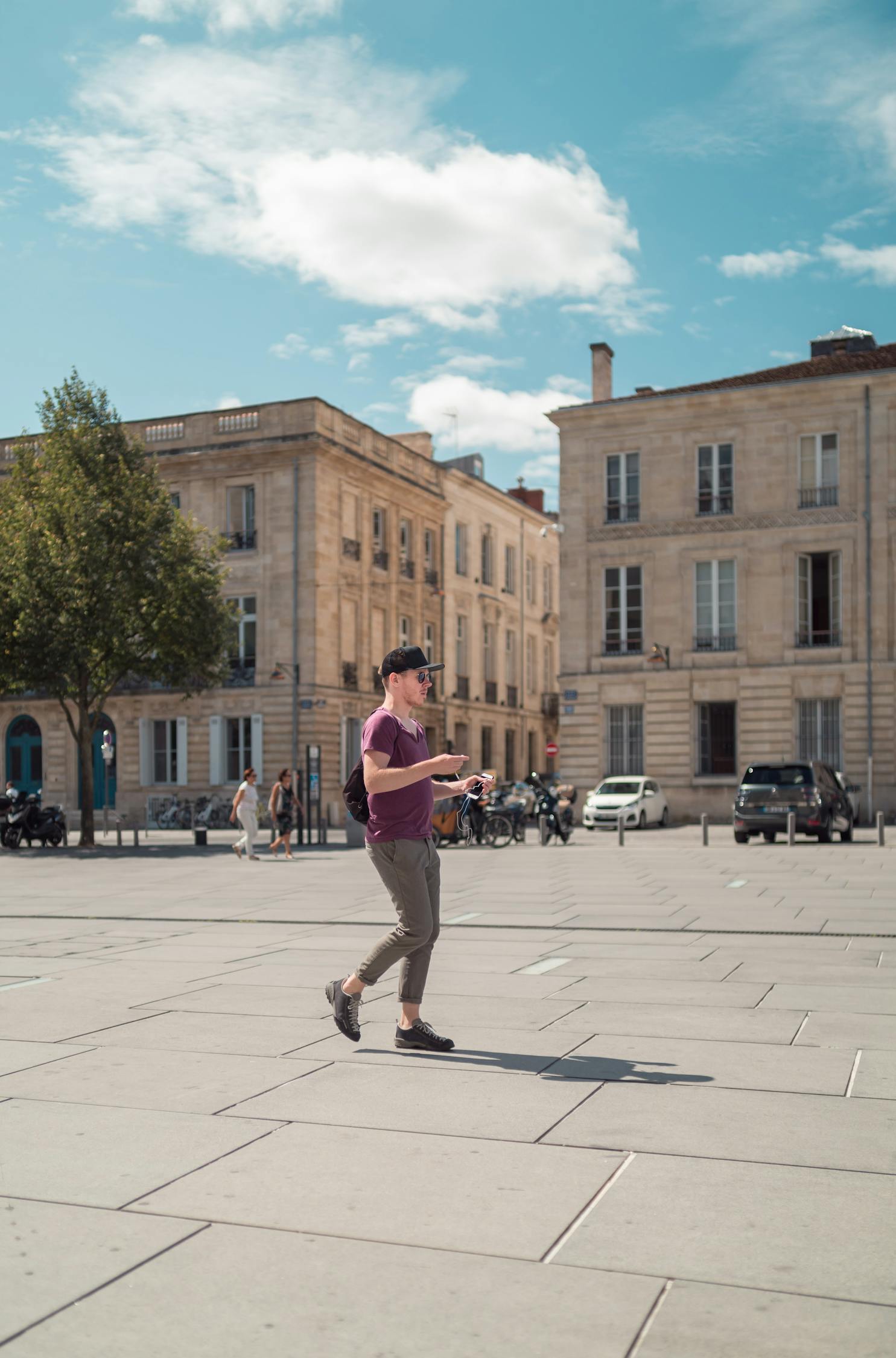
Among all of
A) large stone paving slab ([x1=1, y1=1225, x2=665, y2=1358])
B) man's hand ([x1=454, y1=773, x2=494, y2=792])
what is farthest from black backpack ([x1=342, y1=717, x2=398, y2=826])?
large stone paving slab ([x1=1, y1=1225, x2=665, y2=1358])

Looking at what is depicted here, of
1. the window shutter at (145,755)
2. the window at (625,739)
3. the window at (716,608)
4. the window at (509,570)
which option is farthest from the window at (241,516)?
the window at (509,570)

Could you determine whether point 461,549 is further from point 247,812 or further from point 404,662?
point 404,662

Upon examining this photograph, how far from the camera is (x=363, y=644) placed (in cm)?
4650

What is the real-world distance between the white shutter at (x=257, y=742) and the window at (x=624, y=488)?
12.2 m

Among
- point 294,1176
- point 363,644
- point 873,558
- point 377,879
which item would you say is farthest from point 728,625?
point 294,1176

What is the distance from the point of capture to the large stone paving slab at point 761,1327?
3148 mm

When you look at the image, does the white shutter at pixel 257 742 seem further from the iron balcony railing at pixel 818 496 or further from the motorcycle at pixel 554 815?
the iron balcony railing at pixel 818 496

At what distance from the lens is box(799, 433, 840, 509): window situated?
1532 inches

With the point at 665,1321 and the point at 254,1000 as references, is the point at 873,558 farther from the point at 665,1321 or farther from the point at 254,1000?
the point at 665,1321

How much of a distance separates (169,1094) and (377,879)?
1277cm

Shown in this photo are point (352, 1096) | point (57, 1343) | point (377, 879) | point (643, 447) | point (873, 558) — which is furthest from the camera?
point (643, 447)

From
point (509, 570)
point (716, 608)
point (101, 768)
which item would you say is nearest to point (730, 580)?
point (716, 608)

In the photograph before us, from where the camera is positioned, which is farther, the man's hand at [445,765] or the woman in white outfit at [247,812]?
the woman in white outfit at [247,812]

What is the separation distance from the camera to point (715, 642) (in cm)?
3984
